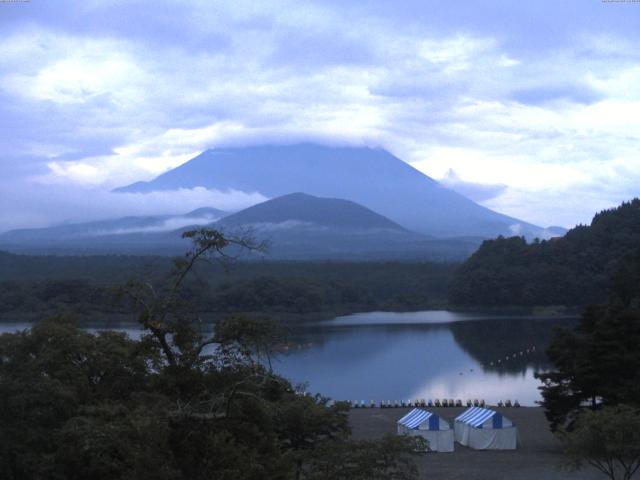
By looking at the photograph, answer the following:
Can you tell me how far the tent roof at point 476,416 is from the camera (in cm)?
1331

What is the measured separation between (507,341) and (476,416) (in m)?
18.8

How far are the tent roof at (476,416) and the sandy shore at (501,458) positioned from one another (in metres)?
0.40

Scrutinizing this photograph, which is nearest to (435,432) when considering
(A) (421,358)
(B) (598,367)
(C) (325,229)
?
(B) (598,367)

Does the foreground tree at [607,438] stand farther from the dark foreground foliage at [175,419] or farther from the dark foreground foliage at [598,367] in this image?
the dark foreground foliage at [175,419]

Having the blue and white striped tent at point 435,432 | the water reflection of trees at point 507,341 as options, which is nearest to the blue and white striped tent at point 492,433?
the blue and white striped tent at point 435,432

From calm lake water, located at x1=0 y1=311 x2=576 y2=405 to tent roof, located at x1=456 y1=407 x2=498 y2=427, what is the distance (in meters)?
6.40

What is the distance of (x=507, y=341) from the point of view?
3188 centimetres

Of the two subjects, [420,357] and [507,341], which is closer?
[420,357]

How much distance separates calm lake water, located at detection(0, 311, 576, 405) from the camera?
21719 mm

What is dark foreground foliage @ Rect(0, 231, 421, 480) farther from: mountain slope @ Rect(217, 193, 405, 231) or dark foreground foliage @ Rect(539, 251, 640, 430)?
mountain slope @ Rect(217, 193, 405, 231)

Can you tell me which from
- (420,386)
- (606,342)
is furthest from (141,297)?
(420,386)

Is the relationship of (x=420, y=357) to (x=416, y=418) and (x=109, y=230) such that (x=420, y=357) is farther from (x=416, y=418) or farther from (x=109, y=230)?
(x=109, y=230)

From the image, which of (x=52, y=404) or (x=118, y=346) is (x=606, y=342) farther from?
(x=52, y=404)


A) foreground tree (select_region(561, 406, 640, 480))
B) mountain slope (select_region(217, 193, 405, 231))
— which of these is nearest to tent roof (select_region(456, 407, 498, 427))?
foreground tree (select_region(561, 406, 640, 480))
